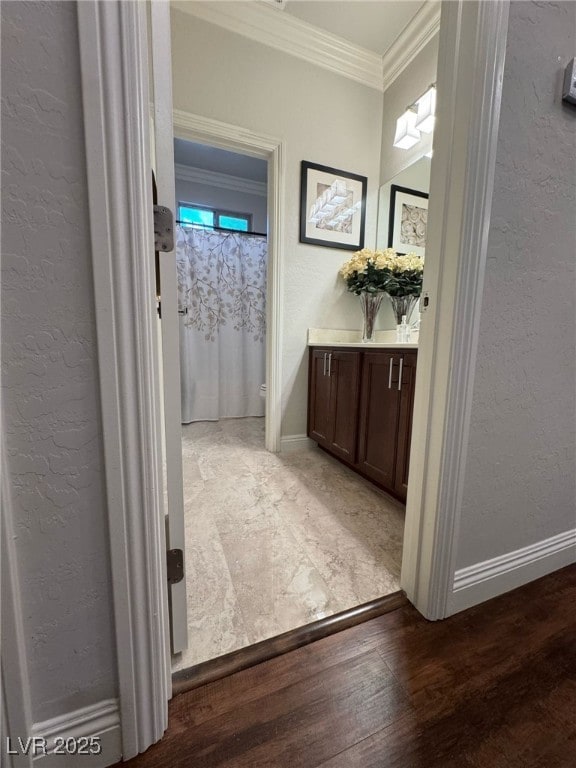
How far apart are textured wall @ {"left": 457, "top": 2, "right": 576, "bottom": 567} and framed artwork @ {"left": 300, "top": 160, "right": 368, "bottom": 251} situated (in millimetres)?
1484

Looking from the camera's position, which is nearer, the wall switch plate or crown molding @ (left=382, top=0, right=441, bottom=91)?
the wall switch plate

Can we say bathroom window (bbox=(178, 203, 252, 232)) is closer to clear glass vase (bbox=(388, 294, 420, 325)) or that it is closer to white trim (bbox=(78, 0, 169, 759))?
clear glass vase (bbox=(388, 294, 420, 325))

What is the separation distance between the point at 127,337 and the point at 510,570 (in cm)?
138

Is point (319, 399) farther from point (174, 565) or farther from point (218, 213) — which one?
point (218, 213)

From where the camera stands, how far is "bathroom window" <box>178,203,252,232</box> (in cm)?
381

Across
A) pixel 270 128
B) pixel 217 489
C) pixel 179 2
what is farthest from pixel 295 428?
pixel 179 2

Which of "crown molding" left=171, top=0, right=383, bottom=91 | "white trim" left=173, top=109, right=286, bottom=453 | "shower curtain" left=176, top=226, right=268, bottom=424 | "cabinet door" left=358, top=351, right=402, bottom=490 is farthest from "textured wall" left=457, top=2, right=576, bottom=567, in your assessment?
"shower curtain" left=176, top=226, right=268, bottom=424

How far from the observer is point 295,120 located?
2055 mm

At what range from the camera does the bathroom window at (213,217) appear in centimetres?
381

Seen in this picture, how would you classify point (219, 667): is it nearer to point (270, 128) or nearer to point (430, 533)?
point (430, 533)

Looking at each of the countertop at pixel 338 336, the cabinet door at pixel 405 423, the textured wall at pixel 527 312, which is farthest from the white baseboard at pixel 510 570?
the countertop at pixel 338 336

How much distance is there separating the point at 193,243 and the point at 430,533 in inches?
115

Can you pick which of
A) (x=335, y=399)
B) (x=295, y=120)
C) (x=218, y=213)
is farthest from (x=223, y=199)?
(x=335, y=399)

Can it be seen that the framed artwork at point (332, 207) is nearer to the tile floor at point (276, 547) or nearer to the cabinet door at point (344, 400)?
the cabinet door at point (344, 400)
